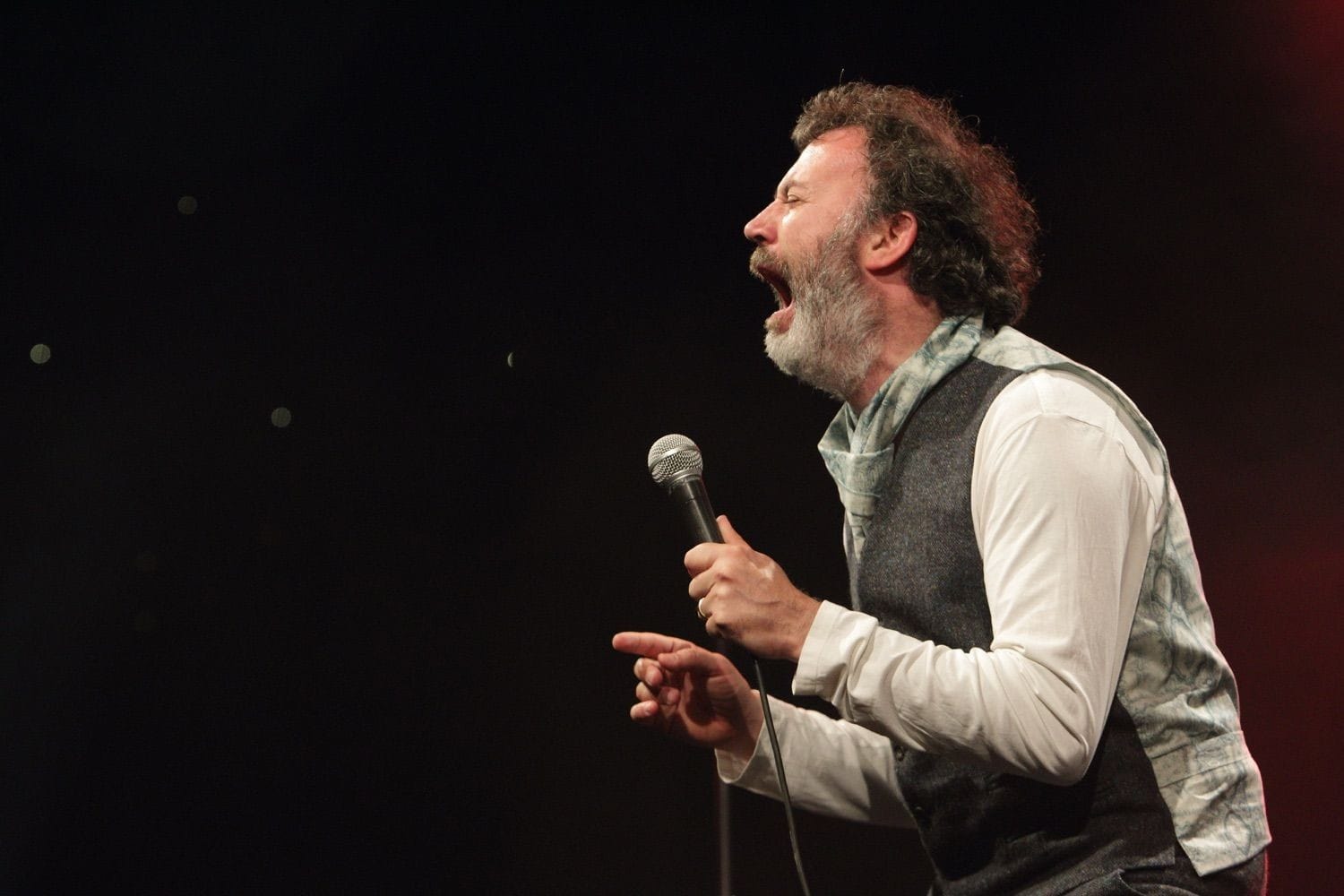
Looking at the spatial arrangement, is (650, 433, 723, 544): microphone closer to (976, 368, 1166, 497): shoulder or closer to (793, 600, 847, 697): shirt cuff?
(793, 600, 847, 697): shirt cuff

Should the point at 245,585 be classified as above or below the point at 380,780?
above

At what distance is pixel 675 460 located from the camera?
1424 mm

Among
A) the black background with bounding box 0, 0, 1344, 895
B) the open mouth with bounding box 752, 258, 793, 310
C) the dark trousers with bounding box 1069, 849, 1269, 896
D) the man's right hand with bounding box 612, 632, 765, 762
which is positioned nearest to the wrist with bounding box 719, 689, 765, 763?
the man's right hand with bounding box 612, 632, 765, 762

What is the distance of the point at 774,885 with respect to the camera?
2.98 meters

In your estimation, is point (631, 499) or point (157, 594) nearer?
point (157, 594)

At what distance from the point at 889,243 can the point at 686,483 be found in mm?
605

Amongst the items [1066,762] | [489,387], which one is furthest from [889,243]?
[489,387]

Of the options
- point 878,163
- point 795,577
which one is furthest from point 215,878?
point 878,163

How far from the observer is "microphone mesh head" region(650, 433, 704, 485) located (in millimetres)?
1416

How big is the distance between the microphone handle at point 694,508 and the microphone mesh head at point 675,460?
12 millimetres

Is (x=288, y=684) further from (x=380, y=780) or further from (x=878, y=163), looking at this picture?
(x=878, y=163)

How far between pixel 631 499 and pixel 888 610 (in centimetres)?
164

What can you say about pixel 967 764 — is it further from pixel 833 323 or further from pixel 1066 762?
pixel 833 323

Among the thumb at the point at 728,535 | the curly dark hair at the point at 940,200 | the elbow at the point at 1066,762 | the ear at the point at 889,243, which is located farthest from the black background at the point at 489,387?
the elbow at the point at 1066,762
